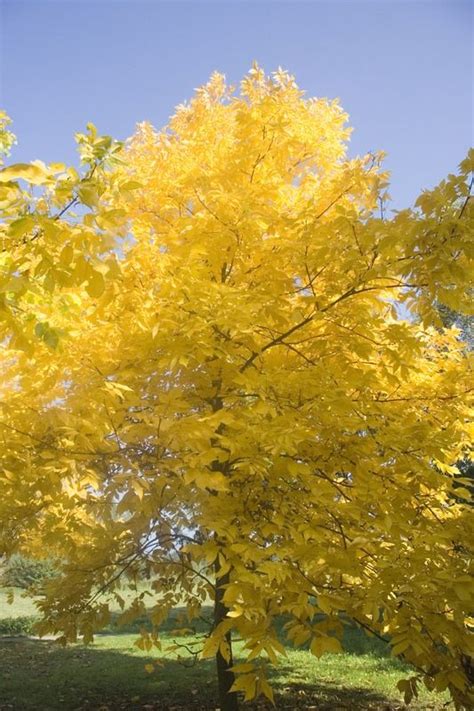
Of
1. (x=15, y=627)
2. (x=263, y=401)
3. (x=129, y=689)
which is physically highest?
(x=263, y=401)

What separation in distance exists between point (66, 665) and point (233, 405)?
789cm

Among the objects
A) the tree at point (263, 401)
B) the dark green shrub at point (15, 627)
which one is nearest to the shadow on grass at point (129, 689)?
the tree at point (263, 401)

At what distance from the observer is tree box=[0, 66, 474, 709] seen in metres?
2.80

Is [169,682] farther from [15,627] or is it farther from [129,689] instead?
[15,627]

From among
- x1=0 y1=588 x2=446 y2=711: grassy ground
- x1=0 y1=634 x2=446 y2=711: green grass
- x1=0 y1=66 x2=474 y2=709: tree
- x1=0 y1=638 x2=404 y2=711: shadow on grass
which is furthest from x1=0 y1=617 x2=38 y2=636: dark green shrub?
x1=0 y1=66 x2=474 y2=709: tree

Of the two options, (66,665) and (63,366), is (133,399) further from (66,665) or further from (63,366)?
(66,665)

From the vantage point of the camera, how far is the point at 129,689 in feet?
24.1

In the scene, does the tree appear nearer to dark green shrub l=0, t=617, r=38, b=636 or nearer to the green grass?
the green grass

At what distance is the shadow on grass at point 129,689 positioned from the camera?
20.9 ft

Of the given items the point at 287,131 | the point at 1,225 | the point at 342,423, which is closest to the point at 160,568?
the point at 342,423

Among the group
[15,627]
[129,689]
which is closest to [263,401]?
[129,689]

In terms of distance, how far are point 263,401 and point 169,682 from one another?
21.4ft

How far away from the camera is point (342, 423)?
326 cm

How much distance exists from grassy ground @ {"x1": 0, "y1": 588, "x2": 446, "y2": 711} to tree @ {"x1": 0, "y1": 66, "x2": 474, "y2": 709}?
2374 mm
